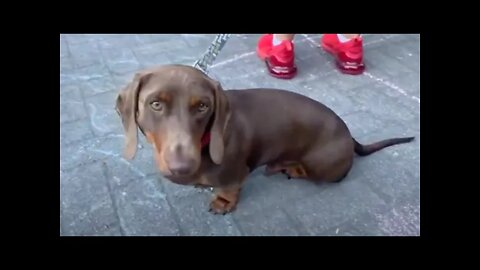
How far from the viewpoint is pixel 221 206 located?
8.13 feet

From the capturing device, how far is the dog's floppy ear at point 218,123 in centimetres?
197

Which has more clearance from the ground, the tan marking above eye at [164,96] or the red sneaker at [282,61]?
the tan marking above eye at [164,96]

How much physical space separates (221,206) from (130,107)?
0.82 metres

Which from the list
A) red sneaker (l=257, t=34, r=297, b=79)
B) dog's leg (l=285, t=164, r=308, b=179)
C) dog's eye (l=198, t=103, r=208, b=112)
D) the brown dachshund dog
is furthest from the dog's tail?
dog's eye (l=198, t=103, r=208, b=112)

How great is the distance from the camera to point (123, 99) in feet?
6.48

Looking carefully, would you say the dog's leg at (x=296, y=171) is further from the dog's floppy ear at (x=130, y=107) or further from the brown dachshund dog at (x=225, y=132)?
the dog's floppy ear at (x=130, y=107)

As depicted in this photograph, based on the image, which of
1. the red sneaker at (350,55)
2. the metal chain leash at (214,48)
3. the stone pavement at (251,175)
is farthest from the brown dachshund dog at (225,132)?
the red sneaker at (350,55)

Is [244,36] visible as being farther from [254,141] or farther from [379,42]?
[254,141]

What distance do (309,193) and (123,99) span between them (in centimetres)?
121

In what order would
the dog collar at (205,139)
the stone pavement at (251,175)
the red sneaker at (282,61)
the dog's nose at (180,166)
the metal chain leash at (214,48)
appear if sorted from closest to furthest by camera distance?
the dog's nose at (180,166) → the dog collar at (205,139) → the stone pavement at (251,175) → the metal chain leash at (214,48) → the red sneaker at (282,61)

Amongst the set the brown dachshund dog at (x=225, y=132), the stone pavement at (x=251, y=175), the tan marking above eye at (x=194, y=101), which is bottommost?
the stone pavement at (x=251, y=175)

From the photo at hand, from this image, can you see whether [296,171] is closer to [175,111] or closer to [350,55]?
[175,111]

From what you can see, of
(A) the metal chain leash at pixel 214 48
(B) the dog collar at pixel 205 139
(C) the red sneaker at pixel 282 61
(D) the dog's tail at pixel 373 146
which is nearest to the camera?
(B) the dog collar at pixel 205 139

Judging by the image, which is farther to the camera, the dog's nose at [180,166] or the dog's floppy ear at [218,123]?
the dog's floppy ear at [218,123]
